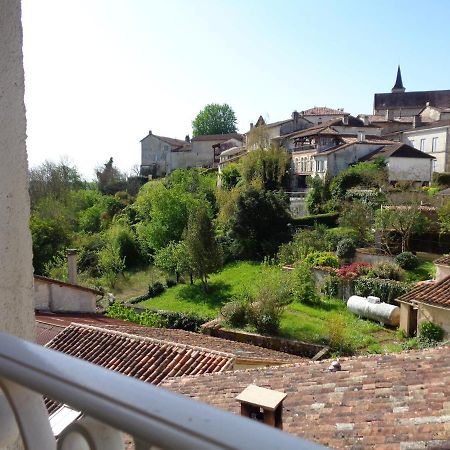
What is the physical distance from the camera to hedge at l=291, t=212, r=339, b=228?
29.8 metres

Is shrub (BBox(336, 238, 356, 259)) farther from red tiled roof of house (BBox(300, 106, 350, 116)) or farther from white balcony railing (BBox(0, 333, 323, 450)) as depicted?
red tiled roof of house (BBox(300, 106, 350, 116))

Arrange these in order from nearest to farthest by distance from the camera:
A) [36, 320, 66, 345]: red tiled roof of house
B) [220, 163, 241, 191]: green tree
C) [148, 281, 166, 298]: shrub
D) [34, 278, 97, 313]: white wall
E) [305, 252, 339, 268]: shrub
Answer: [36, 320, 66, 345]: red tiled roof of house < [34, 278, 97, 313]: white wall < [305, 252, 339, 268]: shrub < [148, 281, 166, 298]: shrub < [220, 163, 241, 191]: green tree

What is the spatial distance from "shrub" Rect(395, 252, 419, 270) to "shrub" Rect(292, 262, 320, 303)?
4.14 metres

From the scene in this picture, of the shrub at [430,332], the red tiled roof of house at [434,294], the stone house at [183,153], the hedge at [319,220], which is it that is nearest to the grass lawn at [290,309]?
the shrub at [430,332]

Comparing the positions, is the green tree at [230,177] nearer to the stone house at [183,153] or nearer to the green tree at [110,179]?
the green tree at [110,179]

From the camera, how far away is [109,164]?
192 ft

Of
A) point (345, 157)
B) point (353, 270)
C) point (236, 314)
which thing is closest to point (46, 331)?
point (236, 314)

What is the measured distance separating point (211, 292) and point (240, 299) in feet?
17.1

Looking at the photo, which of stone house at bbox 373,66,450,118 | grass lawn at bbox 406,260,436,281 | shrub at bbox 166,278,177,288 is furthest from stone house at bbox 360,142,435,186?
stone house at bbox 373,66,450,118

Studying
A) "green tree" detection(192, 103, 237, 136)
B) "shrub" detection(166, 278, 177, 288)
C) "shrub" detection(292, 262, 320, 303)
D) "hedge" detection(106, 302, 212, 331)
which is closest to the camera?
"hedge" detection(106, 302, 212, 331)

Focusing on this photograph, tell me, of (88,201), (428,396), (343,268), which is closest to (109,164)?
(88,201)

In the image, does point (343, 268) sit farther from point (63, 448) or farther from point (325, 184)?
point (63, 448)

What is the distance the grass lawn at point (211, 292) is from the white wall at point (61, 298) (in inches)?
284

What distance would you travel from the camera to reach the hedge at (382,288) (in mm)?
18953
